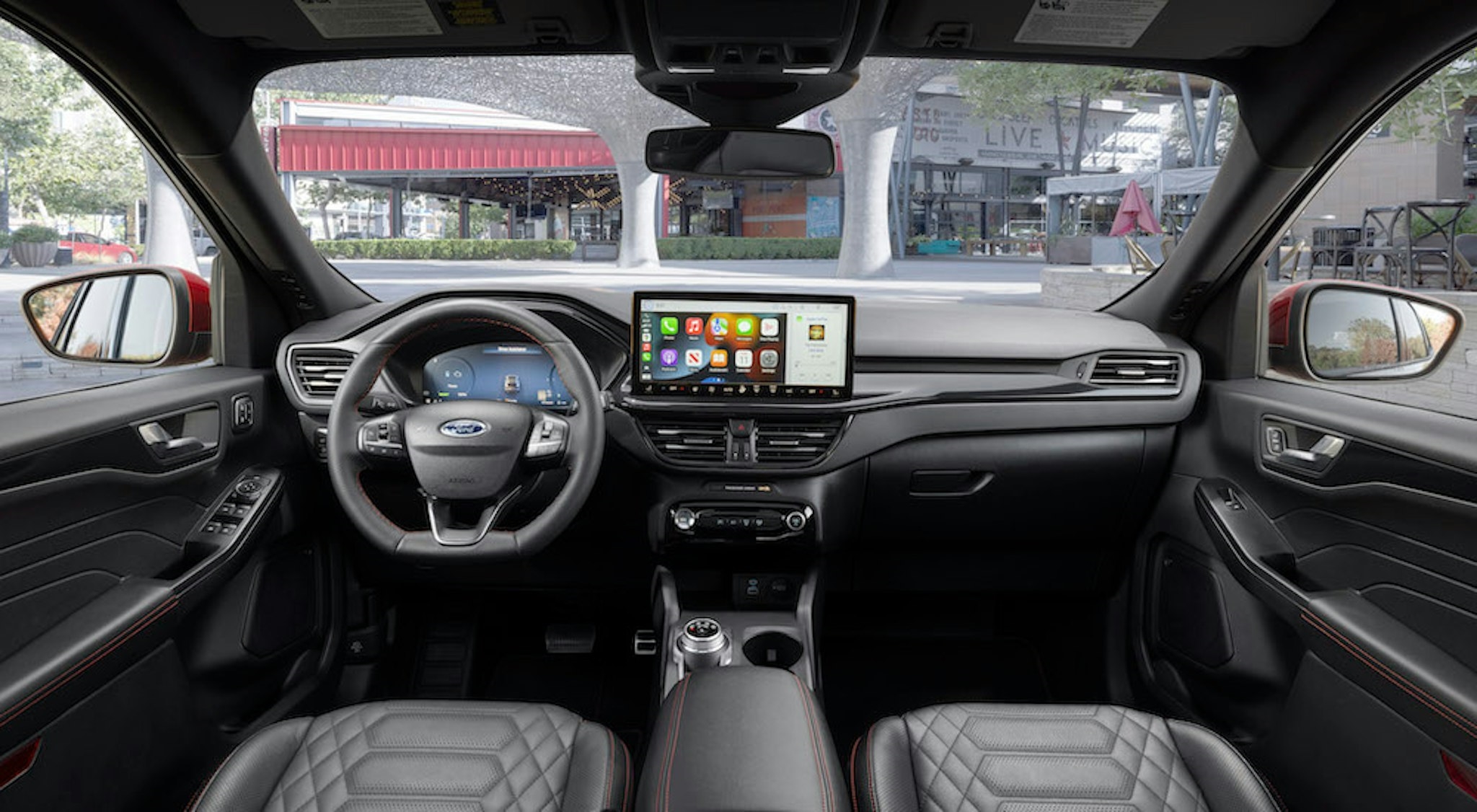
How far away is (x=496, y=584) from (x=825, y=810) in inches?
64.9

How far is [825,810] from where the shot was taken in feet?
4.58

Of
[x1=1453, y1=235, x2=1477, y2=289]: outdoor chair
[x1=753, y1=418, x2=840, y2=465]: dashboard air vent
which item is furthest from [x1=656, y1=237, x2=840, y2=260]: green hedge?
[x1=1453, y1=235, x2=1477, y2=289]: outdoor chair

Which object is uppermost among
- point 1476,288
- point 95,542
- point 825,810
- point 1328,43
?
point 1328,43

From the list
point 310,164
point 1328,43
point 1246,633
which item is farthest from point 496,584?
point 1328,43

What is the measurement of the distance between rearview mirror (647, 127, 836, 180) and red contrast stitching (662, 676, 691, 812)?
1.23 meters

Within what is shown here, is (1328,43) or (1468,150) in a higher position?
(1328,43)

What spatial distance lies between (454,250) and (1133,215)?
2.21m

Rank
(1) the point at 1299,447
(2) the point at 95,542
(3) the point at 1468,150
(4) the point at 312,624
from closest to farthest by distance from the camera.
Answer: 1. (2) the point at 95,542
2. (1) the point at 1299,447
3. (3) the point at 1468,150
4. (4) the point at 312,624

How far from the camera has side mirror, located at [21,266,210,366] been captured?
2191 mm

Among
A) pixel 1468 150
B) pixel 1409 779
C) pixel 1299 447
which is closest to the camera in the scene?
pixel 1409 779

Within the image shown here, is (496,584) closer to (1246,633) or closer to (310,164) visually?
(310,164)

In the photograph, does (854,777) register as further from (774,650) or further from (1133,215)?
(1133,215)

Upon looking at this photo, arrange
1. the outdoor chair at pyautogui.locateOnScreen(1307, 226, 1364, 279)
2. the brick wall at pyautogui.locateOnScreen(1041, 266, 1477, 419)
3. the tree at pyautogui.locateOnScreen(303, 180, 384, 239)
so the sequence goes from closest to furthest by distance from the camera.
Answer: the brick wall at pyautogui.locateOnScreen(1041, 266, 1477, 419)
the outdoor chair at pyautogui.locateOnScreen(1307, 226, 1364, 279)
the tree at pyautogui.locateOnScreen(303, 180, 384, 239)

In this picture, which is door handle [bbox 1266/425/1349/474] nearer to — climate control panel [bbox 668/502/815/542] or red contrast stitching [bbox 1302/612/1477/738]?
red contrast stitching [bbox 1302/612/1477/738]
